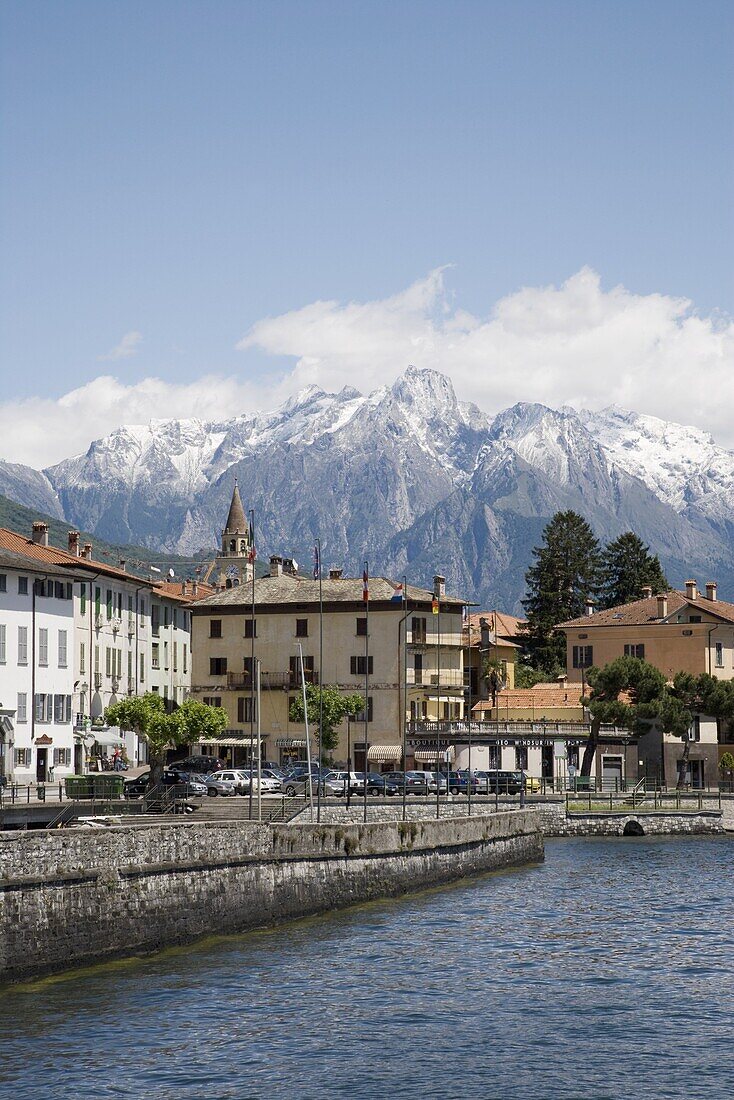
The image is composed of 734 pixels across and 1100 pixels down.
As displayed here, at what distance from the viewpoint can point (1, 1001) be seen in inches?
1428

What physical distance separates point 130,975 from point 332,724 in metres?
68.8

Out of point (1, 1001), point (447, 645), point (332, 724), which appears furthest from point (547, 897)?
point (447, 645)

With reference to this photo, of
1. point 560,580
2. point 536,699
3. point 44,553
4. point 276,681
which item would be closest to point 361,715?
point 276,681

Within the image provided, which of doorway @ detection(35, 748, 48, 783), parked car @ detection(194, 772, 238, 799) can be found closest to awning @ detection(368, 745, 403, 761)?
parked car @ detection(194, 772, 238, 799)

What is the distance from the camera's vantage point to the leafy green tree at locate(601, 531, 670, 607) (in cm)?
17375

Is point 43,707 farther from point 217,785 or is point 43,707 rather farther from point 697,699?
point 697,699

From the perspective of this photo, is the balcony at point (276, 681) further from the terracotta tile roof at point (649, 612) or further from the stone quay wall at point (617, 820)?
the stone quay wall at point (617, 820)

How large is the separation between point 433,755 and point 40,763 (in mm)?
34610

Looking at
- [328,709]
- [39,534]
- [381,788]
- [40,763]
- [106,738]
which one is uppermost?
[39,534]

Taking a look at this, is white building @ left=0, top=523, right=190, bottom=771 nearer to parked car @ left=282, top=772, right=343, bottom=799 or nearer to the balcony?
the balcony

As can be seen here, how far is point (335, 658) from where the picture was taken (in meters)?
117

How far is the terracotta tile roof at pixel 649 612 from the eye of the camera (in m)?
124

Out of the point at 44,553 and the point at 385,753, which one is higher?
the point at 44,553

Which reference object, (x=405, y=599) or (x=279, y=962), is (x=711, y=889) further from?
(x=405, y=599)
